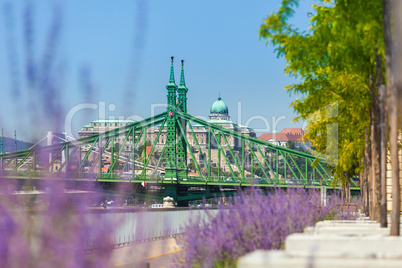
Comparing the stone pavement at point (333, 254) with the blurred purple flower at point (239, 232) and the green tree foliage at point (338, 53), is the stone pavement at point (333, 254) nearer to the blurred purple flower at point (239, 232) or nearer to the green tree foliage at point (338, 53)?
the blurred purple flower at point (239, 232)

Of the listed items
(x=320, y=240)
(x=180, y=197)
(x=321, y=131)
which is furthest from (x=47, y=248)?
(x=180, y=197)

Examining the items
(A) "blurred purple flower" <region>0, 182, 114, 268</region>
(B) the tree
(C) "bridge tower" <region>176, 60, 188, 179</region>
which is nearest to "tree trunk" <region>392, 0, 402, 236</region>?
(B) the tree

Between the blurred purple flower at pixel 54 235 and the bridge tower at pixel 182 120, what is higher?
the bridge tower at pixel 182 120

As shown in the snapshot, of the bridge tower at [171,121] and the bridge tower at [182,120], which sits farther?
the bridge tower at [182,120]

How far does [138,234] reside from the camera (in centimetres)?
335

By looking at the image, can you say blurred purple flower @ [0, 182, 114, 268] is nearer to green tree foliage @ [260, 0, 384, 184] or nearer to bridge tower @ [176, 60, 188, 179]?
green tree foliage @ [260, 0, 384, 184]

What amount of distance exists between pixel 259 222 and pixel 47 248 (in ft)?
22.7

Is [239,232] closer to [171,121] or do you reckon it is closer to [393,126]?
[393,126]

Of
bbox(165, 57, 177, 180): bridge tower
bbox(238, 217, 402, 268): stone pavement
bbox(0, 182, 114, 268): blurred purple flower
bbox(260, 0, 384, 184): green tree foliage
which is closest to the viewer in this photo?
bbox(0, 182, 114, 268): blurred purple flower

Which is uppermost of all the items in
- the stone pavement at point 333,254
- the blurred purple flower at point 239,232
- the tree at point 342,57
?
the tree at point 342,57

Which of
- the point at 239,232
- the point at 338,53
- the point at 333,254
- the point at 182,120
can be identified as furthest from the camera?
the point at 182,120

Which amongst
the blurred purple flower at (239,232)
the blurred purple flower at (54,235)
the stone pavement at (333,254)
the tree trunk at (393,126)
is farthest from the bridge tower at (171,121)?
the blurred purple flower at (54,235)

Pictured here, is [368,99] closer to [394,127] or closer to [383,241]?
[394,127]

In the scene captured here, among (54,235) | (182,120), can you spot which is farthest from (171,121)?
(54,235)
